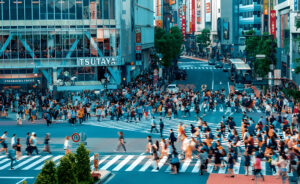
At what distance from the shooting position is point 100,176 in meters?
28.2

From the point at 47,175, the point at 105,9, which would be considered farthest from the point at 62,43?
the point at 47,175

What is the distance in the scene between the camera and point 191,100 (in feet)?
196

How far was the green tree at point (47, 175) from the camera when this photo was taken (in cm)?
2081

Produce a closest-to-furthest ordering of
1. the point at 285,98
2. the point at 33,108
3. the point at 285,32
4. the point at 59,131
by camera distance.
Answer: the point at 59,131
the point at 33,108
the point at 285,98
the point at 285,32

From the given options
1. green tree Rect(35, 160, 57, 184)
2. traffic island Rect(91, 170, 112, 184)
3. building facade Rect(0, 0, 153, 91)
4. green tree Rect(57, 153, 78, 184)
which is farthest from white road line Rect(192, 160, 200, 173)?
building facade Rect(0, 0, 153, 91)

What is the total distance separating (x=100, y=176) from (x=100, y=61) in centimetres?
4365

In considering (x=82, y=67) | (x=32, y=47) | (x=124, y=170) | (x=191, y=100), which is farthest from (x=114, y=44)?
(x=124, y=170)

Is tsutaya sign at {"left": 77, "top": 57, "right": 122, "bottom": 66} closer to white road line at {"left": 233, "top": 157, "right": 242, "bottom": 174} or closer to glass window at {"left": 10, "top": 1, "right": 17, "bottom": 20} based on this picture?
glass window at {"left": 10, "top": 1, "right": 17, "bottom": 20}

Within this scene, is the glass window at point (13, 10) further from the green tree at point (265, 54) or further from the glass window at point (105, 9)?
the green tree at point (265, 54)

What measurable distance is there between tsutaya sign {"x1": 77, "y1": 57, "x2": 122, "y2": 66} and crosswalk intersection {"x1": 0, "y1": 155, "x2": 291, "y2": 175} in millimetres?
36238

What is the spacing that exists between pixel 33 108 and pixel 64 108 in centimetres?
275

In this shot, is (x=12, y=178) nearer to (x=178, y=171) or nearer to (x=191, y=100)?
(x=178, y=171)

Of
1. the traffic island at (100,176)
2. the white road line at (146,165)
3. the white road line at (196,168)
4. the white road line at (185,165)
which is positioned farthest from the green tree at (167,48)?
the traffic island at (100,176)

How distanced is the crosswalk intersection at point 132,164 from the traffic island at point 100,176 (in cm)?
134
